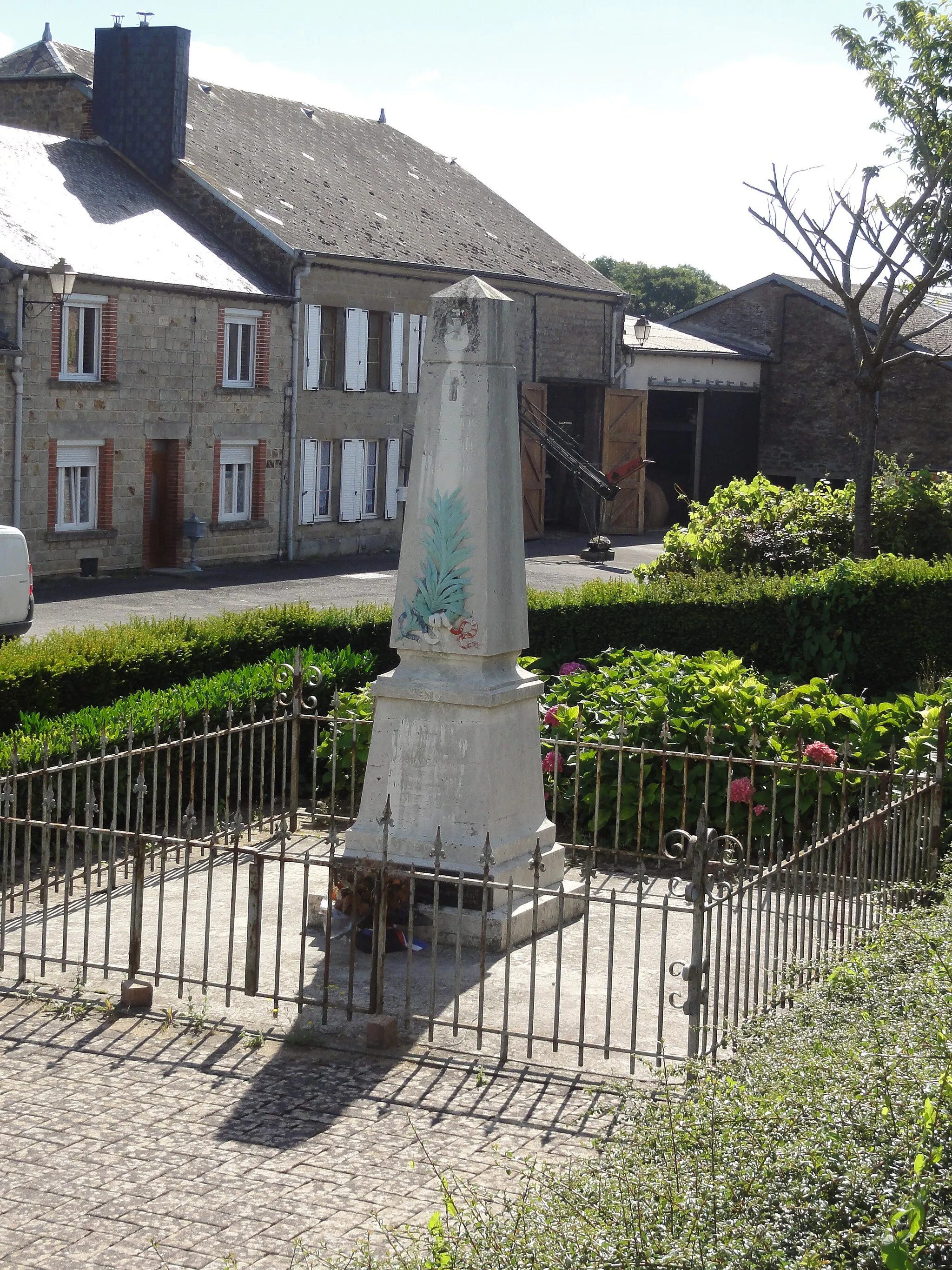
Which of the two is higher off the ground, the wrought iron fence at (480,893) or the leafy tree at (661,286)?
the leafy tree at (661,286)

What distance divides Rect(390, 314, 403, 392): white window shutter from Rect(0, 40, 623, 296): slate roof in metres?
1.24

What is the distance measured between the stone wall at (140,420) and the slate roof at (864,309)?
50.2 feet

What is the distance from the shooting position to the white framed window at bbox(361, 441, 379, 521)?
101 feet

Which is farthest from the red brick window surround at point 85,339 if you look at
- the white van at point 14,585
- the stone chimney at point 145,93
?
the white van at point 14,585

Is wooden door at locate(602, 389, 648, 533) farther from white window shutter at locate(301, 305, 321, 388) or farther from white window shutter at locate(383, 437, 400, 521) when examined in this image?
white window shutter at locate(301, 305, 321, 388)

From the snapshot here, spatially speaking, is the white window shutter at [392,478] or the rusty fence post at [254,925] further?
the white window shutter at [392,478]

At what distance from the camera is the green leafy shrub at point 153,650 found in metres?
10.9

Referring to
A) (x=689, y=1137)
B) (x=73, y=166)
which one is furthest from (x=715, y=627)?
(x=73, y=166)

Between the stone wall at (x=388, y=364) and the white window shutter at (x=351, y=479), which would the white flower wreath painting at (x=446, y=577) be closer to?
the stone wall at (x=388, y=364)

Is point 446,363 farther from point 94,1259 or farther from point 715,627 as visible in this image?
point 715,627

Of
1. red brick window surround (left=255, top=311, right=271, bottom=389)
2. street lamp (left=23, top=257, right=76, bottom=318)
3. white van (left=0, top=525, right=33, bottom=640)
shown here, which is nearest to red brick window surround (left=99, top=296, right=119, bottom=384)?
street lamp (left=23, top=257, right=76, bottom=318)

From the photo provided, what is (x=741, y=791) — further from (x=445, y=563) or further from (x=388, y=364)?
(x=388, y=364)

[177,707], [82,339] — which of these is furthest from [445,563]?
[82,339]

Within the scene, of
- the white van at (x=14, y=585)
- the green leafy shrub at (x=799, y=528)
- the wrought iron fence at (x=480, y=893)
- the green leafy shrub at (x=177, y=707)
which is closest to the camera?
the wrought iron fence at (x=480, y=893)
